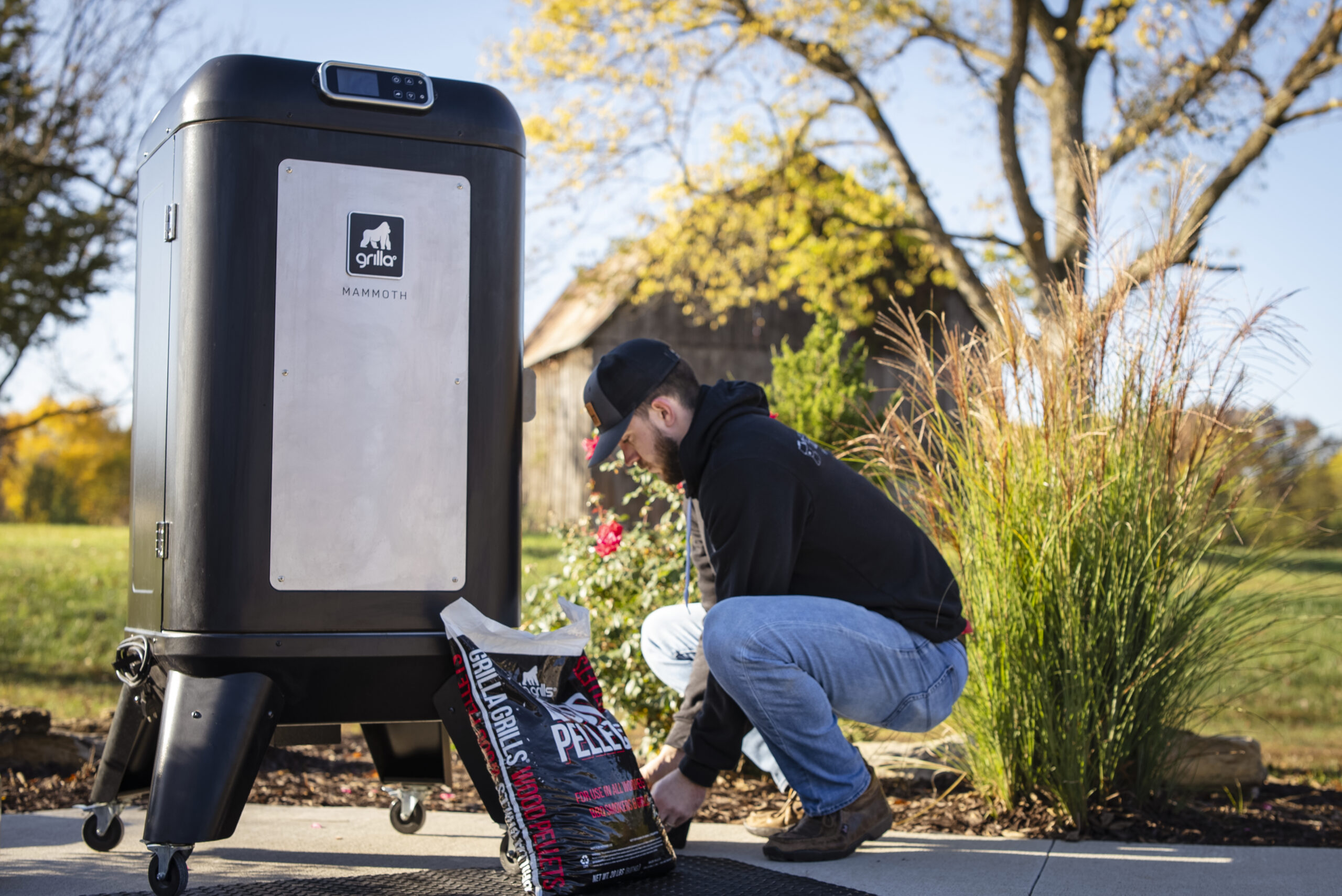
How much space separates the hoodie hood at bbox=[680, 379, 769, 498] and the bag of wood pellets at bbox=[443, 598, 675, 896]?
1.36 ft

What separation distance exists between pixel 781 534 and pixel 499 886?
0.92 m

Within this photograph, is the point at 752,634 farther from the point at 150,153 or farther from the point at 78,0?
the point at 78,0

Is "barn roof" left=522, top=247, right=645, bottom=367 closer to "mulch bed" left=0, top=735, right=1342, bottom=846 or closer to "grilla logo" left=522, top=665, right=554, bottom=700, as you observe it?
"mulch bed" left=0, top=735, right=1342, bottom=846

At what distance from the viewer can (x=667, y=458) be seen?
255 cm

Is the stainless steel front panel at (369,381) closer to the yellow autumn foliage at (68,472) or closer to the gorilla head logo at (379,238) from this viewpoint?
the gorilla head logo at (379,238)

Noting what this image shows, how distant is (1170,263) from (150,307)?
2.54 m

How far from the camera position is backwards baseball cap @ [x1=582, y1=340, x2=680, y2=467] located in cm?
247

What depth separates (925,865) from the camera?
2.47 metres

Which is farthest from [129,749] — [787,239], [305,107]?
[787,239]

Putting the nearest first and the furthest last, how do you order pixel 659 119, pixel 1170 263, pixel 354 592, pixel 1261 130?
pixel 354 592 < pixel 1170 263 < pixel 1261 130 < pixel 659 119

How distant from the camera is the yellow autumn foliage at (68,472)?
90.7ft

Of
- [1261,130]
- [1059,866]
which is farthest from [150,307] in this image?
[1261,130]

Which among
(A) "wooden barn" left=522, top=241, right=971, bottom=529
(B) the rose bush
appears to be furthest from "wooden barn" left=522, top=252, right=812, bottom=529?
(B) the rose bush

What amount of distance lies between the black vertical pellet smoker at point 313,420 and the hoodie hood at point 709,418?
0.38m
